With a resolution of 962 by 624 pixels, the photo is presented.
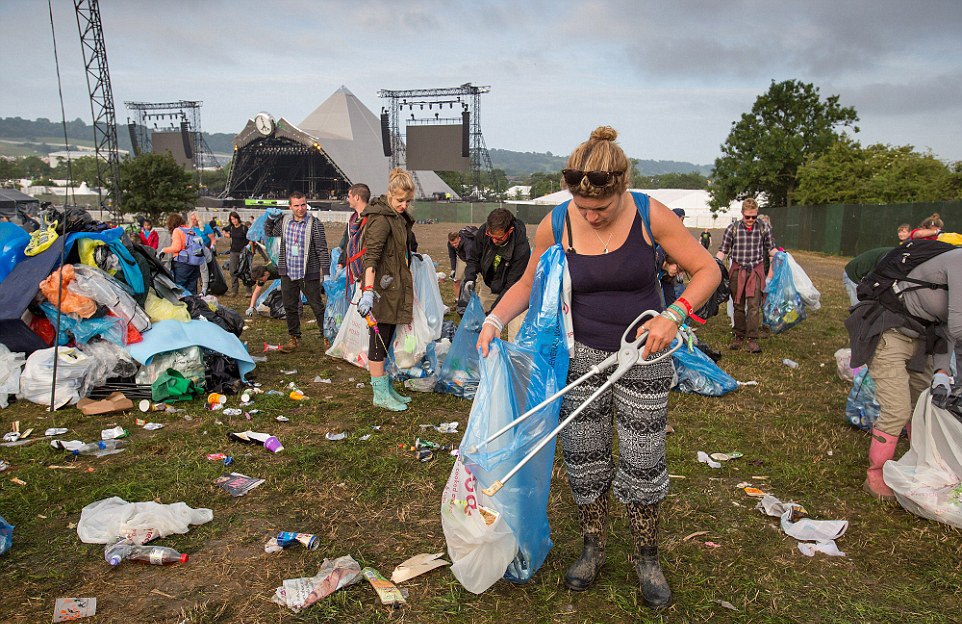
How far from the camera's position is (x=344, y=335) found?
6270 millimetres

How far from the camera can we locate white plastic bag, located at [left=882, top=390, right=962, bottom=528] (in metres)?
3.03

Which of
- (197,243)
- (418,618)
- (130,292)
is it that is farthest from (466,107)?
(418,618)

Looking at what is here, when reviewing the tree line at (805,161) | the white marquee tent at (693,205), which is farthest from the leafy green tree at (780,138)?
the white marquee tent at (693,205)

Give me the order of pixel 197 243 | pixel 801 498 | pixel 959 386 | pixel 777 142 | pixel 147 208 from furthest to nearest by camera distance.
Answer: pixel 147 208 < pixel 777 142 < pixel 197 243 < pixel 801 498 < pixel 959 386

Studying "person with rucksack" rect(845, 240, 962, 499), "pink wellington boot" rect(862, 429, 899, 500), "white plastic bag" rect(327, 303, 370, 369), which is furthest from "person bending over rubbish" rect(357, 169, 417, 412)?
"pink wellington boot" rect(862, 429, 899, 500)

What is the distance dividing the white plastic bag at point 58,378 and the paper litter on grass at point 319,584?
328 centimetres

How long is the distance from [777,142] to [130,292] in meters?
34.4

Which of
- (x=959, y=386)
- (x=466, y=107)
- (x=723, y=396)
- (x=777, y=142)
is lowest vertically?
(x=723, y=396)

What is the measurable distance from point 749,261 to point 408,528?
5.29m

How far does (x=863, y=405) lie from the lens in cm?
443

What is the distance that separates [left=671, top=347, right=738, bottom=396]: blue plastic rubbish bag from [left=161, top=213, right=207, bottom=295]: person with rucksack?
6.24 m

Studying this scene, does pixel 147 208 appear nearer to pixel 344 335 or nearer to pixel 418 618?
pixel 344 335

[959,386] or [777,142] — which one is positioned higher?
[777,142]

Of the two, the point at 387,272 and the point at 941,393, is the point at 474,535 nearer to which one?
the point at 941,393
